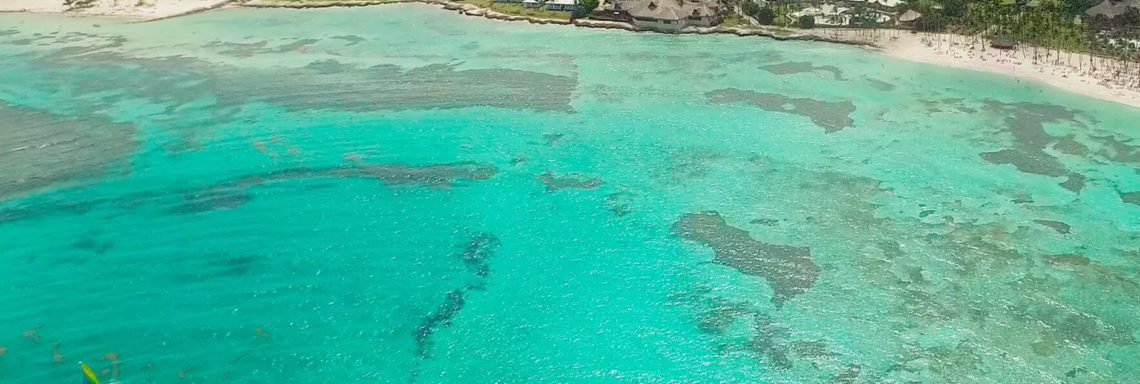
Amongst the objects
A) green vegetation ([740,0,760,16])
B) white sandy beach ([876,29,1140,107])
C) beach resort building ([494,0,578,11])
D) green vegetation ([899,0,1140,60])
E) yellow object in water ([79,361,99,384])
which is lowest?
yellow object in water ([79,361,99,384])

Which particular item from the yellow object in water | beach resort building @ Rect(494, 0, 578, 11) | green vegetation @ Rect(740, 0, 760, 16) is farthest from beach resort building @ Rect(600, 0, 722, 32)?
the yellow object in water

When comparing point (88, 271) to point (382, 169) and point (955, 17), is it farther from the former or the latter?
point (955, 17)

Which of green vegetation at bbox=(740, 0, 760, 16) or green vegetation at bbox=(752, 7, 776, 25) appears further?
green vegetation at bbox=(740, 0, 760, 16)

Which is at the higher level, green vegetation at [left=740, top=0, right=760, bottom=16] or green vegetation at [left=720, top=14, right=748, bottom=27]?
green vegetation at [left=740, top=0, right=760, bottom=16]

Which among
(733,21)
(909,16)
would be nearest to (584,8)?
(733,21)

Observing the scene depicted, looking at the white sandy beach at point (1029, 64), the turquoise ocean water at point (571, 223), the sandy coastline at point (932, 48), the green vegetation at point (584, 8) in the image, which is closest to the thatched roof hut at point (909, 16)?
the sandy coastline at point (932, 48)

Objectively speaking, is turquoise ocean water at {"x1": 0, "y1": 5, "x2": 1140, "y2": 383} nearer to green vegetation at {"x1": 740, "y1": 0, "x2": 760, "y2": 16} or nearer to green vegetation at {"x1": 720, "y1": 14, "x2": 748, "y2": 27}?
green vegetation at {"x1": 720, "y1": 14, "x2": 748, "y2": 27}

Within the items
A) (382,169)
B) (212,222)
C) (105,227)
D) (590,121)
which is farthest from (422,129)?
(105,227)

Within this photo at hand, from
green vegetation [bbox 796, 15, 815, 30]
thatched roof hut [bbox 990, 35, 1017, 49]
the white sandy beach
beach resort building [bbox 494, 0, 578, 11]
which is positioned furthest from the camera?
beach resort building [bbox 494, 0, 578, 11]
